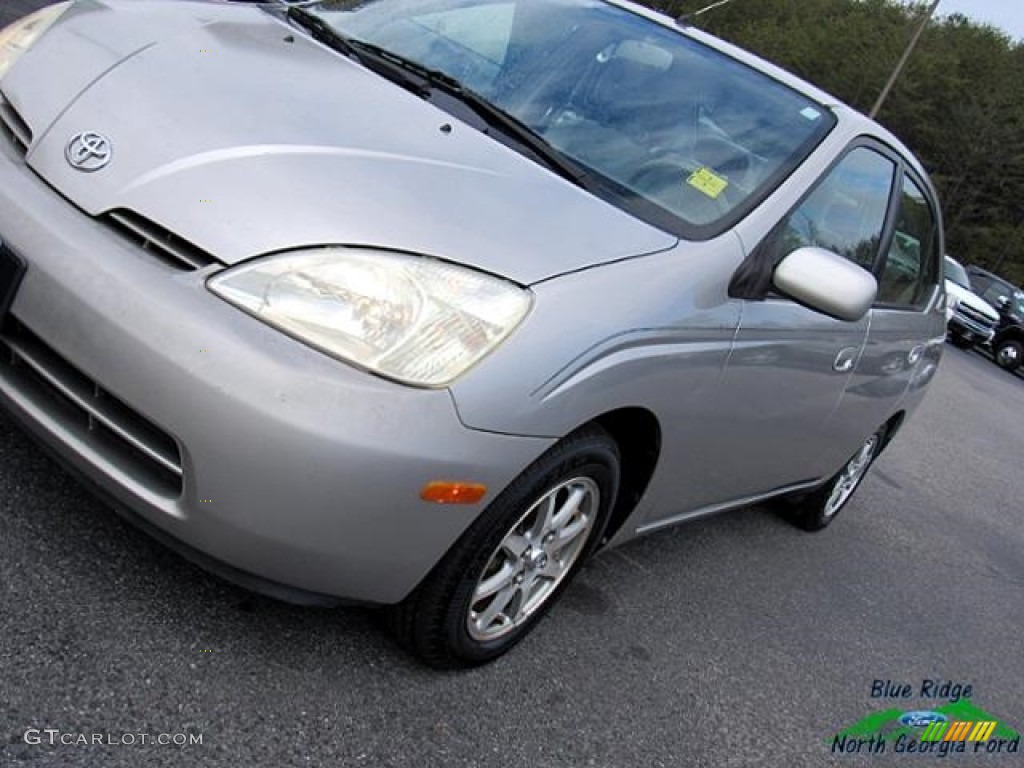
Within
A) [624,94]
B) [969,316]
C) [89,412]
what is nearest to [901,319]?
[624,94]

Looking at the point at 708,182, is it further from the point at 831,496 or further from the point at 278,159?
the point at 831,496

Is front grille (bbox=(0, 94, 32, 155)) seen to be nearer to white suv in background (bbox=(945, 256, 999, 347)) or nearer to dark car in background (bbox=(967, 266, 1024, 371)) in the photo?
white suv in background (bbox=(945, 256, 999, 347))

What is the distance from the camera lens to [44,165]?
2199 millimetres

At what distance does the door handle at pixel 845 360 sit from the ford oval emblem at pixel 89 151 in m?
2.29

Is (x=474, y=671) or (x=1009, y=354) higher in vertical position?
(x=474, y=671)

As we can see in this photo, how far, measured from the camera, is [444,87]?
9.07ft

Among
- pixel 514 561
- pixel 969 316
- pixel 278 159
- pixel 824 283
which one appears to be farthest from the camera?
pixel 969 316

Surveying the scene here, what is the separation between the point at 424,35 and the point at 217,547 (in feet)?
5.98

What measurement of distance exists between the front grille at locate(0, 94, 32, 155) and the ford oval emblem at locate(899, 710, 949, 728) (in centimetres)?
301

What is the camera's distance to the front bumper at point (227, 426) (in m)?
1.86

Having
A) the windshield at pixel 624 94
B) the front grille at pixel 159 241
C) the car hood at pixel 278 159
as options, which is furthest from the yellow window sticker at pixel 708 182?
the front grille at pixel 159 241

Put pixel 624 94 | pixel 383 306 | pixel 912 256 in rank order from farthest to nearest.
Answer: pixel 912 256
pixel 624 94
pixel 383 306

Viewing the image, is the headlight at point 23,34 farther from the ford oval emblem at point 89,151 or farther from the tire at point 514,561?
the tire at point 514,561

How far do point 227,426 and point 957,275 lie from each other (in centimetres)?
1847
